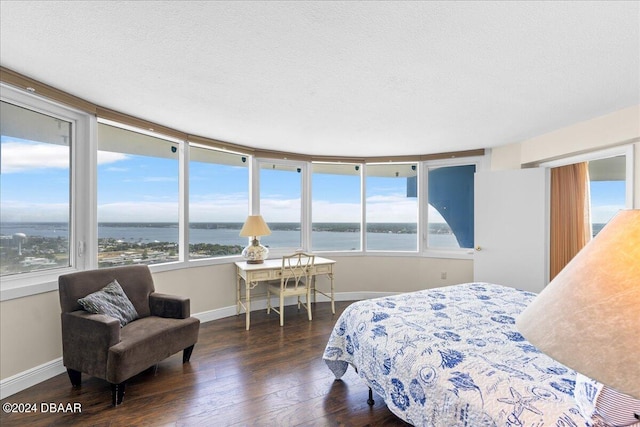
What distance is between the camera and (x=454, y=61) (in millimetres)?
1968

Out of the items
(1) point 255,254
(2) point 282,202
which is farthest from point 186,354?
(2) point 282,202

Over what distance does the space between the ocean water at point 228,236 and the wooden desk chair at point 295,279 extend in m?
0.72

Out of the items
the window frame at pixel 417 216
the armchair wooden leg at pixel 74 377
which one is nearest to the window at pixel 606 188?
the window frame at pixel 417 216

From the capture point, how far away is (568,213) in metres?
4.32

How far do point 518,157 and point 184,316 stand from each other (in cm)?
437

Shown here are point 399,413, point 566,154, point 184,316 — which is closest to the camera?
point 399,413

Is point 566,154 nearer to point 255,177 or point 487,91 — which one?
point 487,91

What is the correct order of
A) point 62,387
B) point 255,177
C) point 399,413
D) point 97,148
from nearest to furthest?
point 399,413
point 62,387
point 97,148
point 255,177

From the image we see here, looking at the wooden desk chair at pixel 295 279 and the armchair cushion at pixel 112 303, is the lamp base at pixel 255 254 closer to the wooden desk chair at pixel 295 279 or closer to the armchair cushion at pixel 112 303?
the wooden desk chair at pixel 295 279

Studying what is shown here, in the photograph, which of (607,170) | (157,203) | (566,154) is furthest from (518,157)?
(157,203)

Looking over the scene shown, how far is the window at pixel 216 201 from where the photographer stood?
13.2ft

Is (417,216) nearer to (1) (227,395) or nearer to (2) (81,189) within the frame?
(1) (227,395)

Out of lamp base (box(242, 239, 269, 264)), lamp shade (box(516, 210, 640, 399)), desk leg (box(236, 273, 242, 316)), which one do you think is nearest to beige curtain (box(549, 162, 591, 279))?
lamp base (box(242, 239, 269, 264))

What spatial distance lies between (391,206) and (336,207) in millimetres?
906
